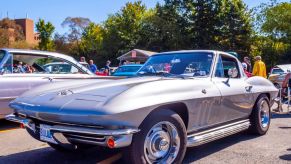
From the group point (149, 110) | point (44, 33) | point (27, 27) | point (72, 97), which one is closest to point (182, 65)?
point (149, 110)

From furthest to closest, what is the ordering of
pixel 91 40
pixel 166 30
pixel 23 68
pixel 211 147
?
pixel 91 40 → pixel 166 30 → pixel 23 68 → pixel 211 147

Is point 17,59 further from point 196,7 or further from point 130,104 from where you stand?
point 196,7

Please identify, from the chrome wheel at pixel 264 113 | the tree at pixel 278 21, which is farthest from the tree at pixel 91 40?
the chrome wheel at pixel 264 113

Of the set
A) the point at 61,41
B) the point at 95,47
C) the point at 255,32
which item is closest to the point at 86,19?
the point at 61,41

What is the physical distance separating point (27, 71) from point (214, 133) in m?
4.31

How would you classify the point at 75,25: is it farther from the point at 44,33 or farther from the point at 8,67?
the point at 8,67

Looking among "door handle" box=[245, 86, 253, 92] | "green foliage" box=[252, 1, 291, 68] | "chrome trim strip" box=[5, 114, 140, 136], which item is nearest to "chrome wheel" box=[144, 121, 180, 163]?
"chrome trim strip" box=[5, 114, 140, 136]

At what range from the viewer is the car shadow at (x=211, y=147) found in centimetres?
475

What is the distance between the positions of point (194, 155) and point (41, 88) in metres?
2.24

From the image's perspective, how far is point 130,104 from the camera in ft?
11.5

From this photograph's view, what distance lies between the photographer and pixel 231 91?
5148 mm

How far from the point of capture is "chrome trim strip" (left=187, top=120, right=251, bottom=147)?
4.31 m

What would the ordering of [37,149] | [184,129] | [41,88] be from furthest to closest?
1. [37,149]
2. [41,88]
3. [184,129]

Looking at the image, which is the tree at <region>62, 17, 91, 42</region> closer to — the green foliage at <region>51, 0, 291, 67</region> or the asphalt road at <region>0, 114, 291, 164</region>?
the green foliage at <region>51, 0, 291, 67</region>
